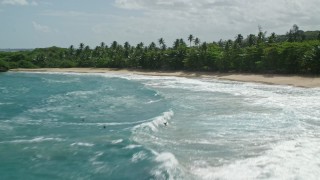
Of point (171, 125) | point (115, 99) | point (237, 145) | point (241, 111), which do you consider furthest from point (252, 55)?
point (237, 145)

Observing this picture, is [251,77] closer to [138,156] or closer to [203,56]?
→ [203,56]

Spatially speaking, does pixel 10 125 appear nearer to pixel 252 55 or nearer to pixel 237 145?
pixel 237 145

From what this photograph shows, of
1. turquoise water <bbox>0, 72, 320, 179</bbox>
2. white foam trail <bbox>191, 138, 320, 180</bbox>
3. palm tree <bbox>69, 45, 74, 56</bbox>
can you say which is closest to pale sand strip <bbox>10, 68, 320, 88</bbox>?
turquoise water <bbox>0, 72, 320, 179</bbox>

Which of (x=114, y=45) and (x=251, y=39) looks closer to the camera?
(x=251, y=39)

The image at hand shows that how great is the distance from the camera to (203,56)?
3716 inches

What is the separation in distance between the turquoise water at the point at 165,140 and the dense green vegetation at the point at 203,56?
28156 millimetres

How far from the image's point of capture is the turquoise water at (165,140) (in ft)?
69.1

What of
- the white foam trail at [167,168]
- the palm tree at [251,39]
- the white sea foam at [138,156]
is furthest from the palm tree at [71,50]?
the white foam trail at [167,168]

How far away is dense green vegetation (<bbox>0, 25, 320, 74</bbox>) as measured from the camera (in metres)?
73.5

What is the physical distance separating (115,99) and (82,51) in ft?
318

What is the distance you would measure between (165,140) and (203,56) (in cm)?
6862

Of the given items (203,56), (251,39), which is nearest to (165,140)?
(203,56)

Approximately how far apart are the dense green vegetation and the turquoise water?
28156 mm

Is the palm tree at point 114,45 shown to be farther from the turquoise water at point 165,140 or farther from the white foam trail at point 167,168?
the white foam trail at point 167,168
